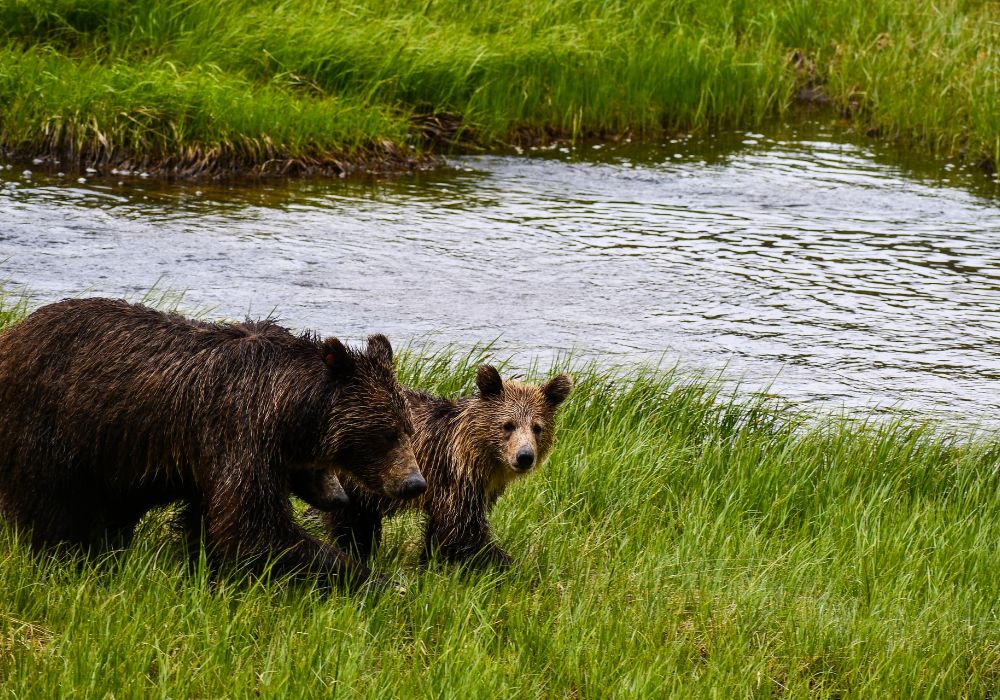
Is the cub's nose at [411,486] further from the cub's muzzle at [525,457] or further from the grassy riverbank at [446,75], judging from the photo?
the grassy riverbank at [446,75]

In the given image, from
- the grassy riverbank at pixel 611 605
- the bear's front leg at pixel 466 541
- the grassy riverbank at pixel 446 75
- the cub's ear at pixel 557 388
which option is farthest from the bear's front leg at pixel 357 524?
the grassy riverbank at pixel 446 75

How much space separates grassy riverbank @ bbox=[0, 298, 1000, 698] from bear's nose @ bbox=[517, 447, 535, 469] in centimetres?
38

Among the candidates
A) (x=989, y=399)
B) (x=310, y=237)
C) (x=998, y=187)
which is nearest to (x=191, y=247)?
(x=310, y=237)

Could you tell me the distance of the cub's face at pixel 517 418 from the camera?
5.05 m

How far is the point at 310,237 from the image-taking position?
34.5ft

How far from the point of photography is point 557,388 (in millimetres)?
5309

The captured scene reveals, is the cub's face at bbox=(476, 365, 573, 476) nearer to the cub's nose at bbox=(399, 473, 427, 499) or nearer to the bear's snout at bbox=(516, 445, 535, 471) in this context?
the bear's snout at bbox=(516, 445, 535, 471)

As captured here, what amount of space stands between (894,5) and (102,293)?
10.4 m

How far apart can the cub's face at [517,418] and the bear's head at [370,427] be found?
58cm

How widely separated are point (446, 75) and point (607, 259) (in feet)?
12.7

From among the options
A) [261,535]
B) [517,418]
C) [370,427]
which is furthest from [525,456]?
[261,535]

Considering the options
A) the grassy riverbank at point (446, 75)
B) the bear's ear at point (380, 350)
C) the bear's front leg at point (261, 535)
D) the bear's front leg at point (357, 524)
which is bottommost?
the bear's front leg at point (357, 524)

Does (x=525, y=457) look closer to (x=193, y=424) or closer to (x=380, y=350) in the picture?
(x=380, y=350)

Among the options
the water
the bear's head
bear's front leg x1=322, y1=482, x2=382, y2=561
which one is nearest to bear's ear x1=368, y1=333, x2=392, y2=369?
the bear's head
